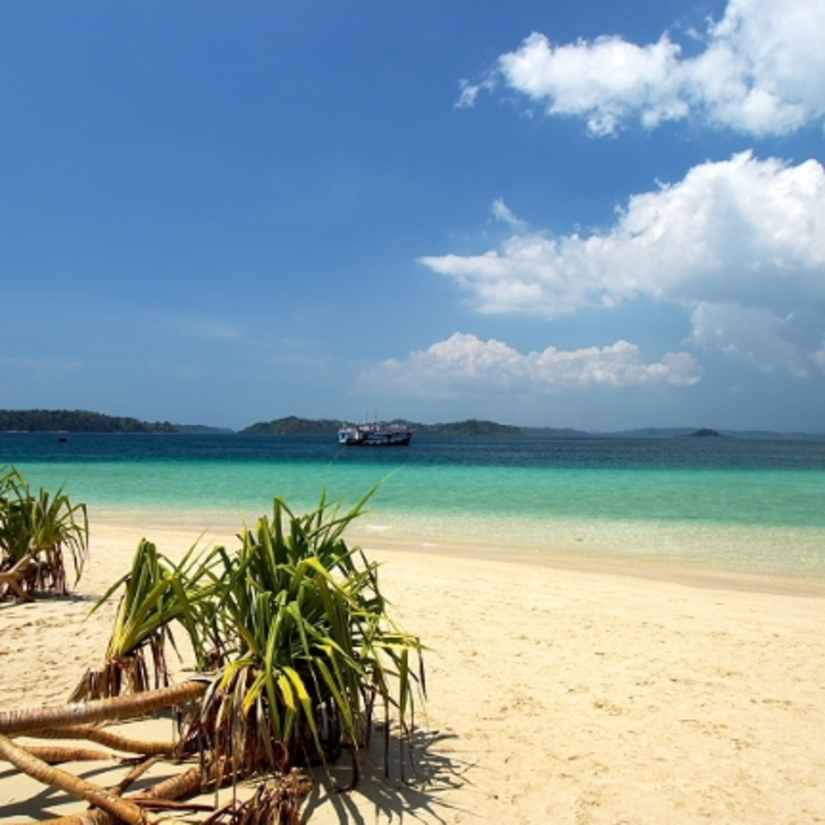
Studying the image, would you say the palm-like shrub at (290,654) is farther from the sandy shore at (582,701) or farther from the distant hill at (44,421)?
the distant hill at (44,421)

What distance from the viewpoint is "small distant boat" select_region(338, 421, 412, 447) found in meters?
105

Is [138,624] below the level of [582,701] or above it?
above

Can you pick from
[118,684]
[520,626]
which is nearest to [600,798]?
[118,684]

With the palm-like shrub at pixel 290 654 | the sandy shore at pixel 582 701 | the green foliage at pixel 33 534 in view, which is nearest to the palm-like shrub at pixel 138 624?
the palm-like shrub at pixel 290 654

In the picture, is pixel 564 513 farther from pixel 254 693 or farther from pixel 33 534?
pixel 254 693

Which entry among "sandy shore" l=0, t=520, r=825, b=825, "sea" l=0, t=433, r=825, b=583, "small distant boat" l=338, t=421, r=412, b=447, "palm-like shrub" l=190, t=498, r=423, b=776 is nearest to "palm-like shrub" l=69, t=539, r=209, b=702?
"palm-like shrub" l=190, t=498, r=423, b=776

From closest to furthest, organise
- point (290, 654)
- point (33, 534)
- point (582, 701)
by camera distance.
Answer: point (290, 654), point (582, 701), point (33, 534)

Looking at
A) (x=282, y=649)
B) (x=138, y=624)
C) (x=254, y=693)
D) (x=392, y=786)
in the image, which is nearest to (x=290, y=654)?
(x=282, y=649)

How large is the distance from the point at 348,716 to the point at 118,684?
1406 millimetres

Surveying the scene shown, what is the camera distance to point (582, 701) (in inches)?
171

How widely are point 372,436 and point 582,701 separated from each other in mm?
101149

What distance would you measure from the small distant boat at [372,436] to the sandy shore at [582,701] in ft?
317

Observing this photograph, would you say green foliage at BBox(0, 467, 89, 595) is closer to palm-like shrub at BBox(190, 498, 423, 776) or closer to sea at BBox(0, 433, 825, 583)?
sea at BBox(0, 433, 825, 583)

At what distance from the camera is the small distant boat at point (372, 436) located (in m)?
105
